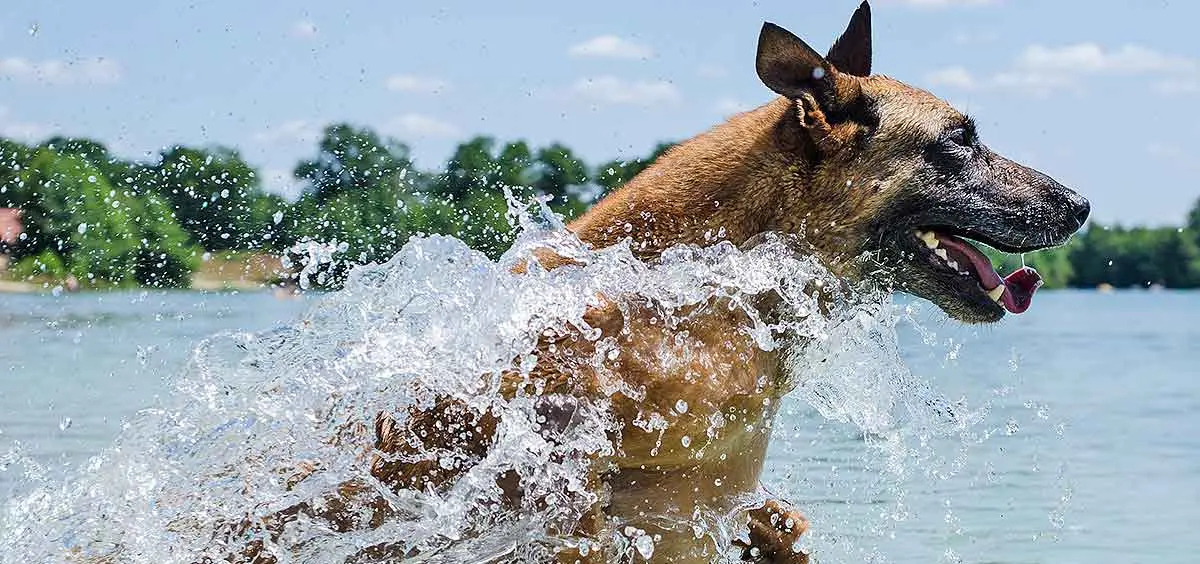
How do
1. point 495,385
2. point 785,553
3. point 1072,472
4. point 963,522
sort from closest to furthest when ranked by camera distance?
1. point 495,385
2. point 785,553
3. point 963,522
4. point 1072,472

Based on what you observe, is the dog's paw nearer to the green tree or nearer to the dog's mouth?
the dog's mouth

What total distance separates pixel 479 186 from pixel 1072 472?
5.62 meters

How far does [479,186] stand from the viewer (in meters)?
13.1

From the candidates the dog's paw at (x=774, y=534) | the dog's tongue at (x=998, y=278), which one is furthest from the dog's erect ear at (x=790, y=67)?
the dog's paw at (x=774, y=534)

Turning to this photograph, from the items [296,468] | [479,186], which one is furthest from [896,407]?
[479,186]

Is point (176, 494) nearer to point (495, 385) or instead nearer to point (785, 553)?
point (495, 385)

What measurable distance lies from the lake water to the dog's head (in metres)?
0.25

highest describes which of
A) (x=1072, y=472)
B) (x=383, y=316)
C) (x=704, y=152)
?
(x=704, y=152)

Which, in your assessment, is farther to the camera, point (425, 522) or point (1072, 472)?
point (1072, 472)

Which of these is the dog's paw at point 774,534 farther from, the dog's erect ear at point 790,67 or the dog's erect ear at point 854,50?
the dog's erect ear at point 854,50

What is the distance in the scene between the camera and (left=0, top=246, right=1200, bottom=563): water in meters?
4.99

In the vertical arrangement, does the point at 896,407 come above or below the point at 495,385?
below

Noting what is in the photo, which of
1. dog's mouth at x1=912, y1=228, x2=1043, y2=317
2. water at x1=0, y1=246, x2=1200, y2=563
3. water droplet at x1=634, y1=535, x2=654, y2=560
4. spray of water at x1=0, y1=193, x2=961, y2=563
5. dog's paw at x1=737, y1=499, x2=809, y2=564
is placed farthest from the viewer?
dog's paw at x1=737, y1=499, x2=809, y2=564

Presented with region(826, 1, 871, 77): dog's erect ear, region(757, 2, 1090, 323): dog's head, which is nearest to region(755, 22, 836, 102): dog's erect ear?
region(757, 2, 1090, 323): dog's head
